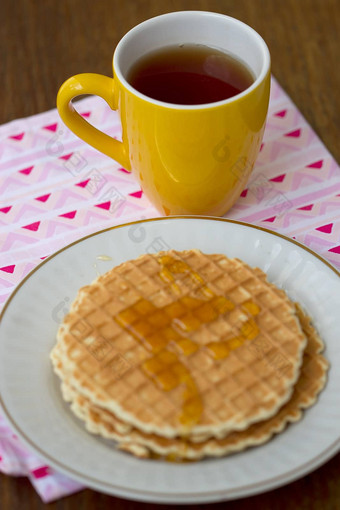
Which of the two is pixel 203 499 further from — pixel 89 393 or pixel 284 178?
pixel 284 178

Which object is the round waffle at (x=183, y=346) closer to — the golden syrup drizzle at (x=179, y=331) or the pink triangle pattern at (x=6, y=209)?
the golden syrup drizzle at (x=179, y=331)

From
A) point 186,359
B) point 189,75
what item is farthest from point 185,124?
point 186,359

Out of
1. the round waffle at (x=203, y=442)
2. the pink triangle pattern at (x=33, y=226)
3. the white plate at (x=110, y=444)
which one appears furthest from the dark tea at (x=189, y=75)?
the round waffle at (x=203, y=442)

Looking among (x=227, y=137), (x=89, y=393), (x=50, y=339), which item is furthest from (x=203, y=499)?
(x=227, y=137)

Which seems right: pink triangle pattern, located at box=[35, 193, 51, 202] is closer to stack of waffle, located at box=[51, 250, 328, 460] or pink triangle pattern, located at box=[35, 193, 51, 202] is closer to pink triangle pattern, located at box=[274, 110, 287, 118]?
stack of waffle, located at box=[51, 250, 328, 460]

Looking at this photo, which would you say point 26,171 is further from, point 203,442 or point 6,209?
point 203,442

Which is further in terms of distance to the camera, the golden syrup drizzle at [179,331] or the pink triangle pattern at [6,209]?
the pink triangle pattern at [6,209]

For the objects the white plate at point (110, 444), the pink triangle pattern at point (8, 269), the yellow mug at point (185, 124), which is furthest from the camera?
the pink triangle pattern at point (8, 269)
